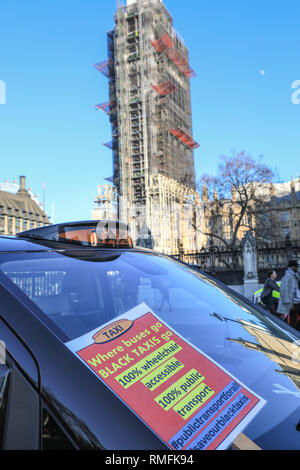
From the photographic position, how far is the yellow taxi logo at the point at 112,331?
112 cm

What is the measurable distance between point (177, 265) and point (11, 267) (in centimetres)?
97

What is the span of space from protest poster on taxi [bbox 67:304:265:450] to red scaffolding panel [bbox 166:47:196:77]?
49165 millimetres

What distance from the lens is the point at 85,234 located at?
63.4 inches

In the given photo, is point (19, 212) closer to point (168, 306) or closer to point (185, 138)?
point (185, 138)

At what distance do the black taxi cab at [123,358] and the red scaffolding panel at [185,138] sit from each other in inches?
1729

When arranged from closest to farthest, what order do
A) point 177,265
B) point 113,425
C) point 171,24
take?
point 113,425, point 177,265, point 171,24

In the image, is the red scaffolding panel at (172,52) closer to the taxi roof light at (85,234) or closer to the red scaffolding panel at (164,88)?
the red scaffolding panel at (164,88)

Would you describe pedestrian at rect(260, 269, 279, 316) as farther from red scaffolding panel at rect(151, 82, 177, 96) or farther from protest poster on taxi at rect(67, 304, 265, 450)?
red scaffolding panel at rect(151, 82, 177, 96)

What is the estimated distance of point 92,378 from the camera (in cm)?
93

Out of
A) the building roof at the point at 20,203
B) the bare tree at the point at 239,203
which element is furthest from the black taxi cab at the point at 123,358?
the building roof at the point at 20,203

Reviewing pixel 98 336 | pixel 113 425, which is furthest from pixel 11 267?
pixel 113 425

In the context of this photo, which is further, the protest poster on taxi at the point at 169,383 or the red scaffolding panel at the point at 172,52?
the red scaffolding panel at the point at 172,52

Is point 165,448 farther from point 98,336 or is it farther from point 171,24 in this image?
point 171,24

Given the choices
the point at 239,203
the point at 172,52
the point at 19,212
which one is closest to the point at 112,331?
the point at 239,203
